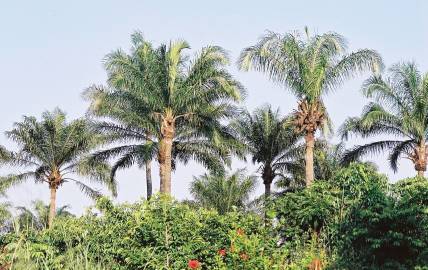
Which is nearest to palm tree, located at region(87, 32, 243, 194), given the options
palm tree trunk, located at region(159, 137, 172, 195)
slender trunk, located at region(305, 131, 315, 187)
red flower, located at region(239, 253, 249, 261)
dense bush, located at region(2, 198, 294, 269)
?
palm tree trunk, located at region(159, 137, 172, 195)

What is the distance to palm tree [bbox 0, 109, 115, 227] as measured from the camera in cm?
3141

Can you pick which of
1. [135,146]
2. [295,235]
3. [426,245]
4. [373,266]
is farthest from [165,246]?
[135,146]

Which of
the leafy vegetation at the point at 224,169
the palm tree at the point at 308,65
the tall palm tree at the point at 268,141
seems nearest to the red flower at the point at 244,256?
the leafy vegetation at the point at 224,169

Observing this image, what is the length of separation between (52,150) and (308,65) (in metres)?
13.2

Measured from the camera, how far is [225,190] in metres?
37.4

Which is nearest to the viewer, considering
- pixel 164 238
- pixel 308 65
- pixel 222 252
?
pixel 222 252

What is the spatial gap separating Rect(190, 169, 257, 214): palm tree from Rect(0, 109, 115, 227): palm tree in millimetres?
7011

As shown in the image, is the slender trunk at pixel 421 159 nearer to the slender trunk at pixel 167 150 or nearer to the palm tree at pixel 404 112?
the palm tree at pixel 404 112

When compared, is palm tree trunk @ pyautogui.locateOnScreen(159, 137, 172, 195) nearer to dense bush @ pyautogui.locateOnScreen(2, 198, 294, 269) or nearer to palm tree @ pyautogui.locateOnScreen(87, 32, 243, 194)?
palm tree @ pyautogui.locateOnScreen(87, 32, 243, 194)

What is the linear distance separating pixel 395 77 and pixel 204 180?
14137 millimetres

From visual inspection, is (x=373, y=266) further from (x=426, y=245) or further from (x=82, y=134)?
(x=82, y=134)

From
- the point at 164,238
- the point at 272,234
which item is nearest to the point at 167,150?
the point at 272,234

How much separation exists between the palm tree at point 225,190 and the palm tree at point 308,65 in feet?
43.3

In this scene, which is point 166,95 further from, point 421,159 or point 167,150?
point 421,159
